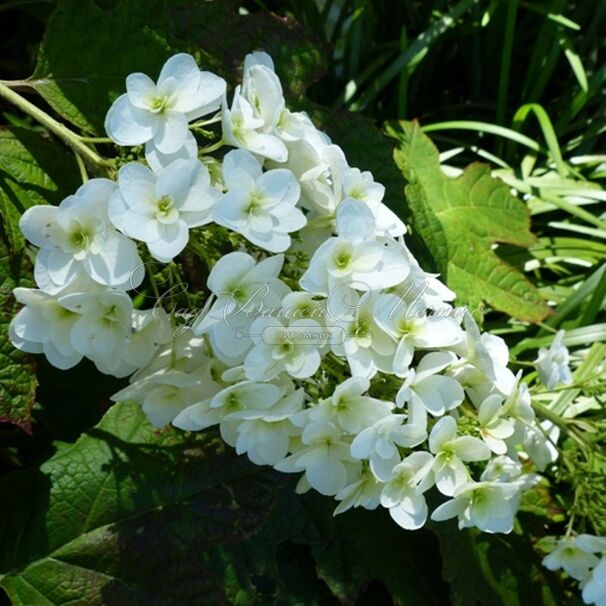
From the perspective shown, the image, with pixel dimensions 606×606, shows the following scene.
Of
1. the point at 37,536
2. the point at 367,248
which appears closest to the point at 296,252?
the point at 367,248

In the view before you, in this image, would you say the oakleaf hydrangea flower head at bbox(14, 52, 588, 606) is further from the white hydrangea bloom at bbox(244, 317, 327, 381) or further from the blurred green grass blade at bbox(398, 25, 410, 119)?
the blurred green grass blade at bbox(398, 25, 410, 119)

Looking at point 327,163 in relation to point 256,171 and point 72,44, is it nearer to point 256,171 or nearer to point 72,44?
point 256,171

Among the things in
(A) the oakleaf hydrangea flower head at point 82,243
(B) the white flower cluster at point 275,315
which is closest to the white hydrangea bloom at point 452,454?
(B) the white flower cluster at point 275,315

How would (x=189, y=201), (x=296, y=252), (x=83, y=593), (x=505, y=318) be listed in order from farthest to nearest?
(x=505, y=318)
(x=83, y=593)
(x=296, y=252)
(x=189, y=201)

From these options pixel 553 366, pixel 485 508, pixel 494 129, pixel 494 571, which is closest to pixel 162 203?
pixel 485 508

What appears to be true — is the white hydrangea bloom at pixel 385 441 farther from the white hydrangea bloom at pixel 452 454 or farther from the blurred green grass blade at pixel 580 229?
the blurred green grass blade at pixel 580 229

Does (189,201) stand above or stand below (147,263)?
above
